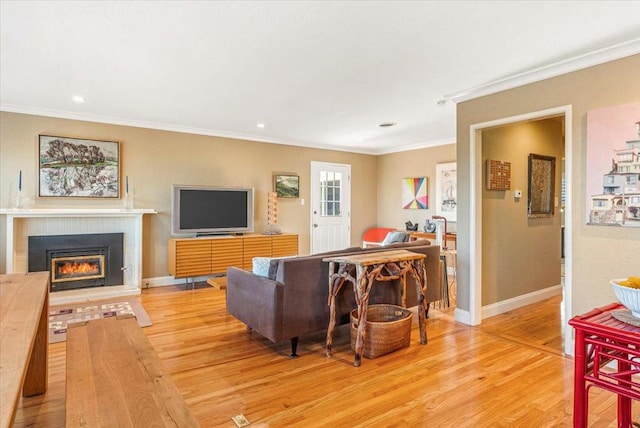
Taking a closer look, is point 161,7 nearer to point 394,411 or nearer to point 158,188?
point 394,411

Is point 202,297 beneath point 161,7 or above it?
beneath

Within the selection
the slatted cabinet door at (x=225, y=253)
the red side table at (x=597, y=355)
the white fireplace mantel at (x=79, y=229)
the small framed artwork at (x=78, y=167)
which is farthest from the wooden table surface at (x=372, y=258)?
the small framed artwork at (x=78, y=167)

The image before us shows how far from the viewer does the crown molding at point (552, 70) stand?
2.62 metres

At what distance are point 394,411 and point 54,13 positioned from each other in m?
3.16

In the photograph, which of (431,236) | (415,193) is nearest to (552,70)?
(431,236)

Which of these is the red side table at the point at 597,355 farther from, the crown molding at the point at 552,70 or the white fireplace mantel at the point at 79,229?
the white fireplace mantel at the point at 79,229

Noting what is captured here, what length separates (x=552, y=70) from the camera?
3.00 m

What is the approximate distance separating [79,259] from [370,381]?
165 inches

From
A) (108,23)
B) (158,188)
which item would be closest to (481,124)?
(108,23)

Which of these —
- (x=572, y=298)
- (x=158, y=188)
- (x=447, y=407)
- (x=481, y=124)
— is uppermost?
(x=481, y=124)

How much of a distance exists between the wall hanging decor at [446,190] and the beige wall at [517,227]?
174cm

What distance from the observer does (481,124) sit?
11.6 ft

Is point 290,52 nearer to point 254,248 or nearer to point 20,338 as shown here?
point 20,338

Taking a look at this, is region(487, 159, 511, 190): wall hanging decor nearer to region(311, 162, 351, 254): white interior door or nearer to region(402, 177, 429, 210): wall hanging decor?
region(402, 177, 429, 210): wall hanging decor
